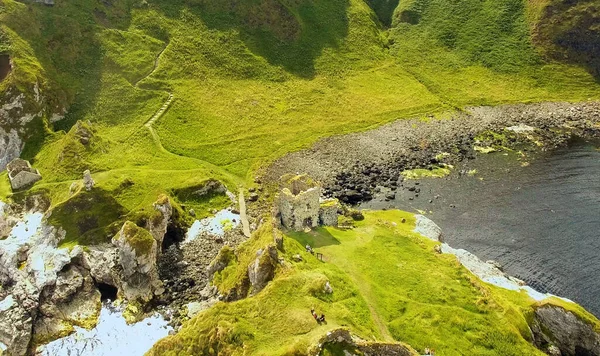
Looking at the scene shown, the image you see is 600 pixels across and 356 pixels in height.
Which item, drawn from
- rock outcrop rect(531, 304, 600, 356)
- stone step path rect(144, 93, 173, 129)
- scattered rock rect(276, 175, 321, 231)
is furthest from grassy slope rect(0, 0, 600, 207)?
rock outcrop rect(531, 304, 600, 356)

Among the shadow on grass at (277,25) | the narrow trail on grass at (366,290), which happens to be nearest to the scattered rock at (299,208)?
the narrow trail on grass at (366,290)

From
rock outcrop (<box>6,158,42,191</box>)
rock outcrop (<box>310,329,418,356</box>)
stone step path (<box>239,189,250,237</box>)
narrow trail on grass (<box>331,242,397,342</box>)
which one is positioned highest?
rock outcrop (<box>310,329,418,356</box>)

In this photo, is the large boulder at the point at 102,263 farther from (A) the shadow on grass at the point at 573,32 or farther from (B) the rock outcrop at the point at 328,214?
(A) the shadow on grass at the point at 573,32

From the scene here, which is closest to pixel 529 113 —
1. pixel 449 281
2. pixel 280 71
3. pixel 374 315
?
pixel 280 71

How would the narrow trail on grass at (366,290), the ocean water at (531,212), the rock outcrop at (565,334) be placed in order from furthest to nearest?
the ocean water at (531,212) → the rock outcrop at (565,334) → the narrow trail on grass at (366,290)

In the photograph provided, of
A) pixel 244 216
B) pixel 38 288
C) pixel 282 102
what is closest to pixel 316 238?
pixel 244 216

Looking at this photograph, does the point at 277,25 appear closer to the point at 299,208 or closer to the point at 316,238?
the point at 299,208

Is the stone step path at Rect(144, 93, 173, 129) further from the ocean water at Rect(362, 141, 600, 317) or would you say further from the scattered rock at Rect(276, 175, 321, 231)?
the scattered rock at Rect(276, 175, 321, 231)
